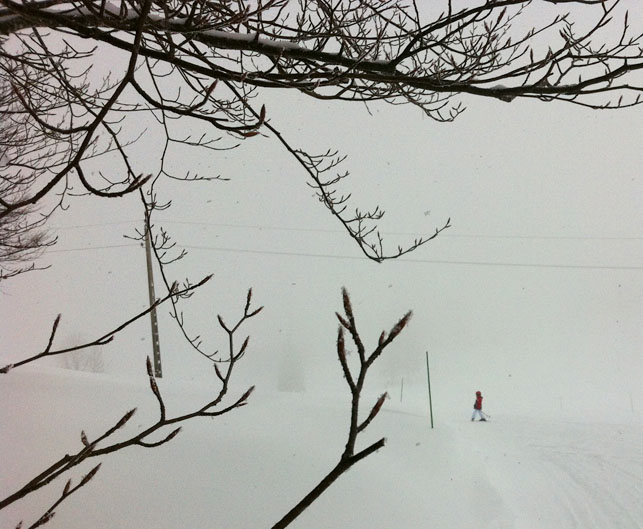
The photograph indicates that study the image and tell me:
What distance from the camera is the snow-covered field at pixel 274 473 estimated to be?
5348mm

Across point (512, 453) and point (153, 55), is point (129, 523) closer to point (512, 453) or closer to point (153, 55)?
point (153, 55)

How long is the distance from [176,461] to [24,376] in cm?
430

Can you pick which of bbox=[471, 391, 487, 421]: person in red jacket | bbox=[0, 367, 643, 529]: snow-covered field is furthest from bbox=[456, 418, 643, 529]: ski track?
bbox=[471, 391, 487, 421]: person in red jacket

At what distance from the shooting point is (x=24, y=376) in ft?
29.3

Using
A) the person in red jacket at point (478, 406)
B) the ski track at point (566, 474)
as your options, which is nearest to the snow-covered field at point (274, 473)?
the ski track at point (566, 474)

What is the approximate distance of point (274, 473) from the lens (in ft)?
20.6

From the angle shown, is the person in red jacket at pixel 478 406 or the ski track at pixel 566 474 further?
the person in red jacket at pixel 478 406

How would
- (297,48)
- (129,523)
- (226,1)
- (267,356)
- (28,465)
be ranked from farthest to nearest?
(267,356) < (28,465) < (129,523) < (297,48) < (226,1)

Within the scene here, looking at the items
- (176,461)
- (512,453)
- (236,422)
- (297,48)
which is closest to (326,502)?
(176,461)

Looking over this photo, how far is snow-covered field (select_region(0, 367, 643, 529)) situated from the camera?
17.5 feet

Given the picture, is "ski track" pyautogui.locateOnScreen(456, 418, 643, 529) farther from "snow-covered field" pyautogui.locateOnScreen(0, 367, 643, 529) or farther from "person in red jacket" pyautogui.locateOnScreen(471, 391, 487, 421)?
"person in red jacket" pyautogui.locateOnScreen(471, 391, 487, 421)

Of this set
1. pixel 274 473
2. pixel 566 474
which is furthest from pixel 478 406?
pixel 274 473

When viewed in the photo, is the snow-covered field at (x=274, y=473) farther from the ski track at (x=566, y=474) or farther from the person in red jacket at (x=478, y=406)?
the person in red jacket at (x=478, y=406)

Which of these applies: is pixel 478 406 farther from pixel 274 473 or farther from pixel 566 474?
pixel 274 473
